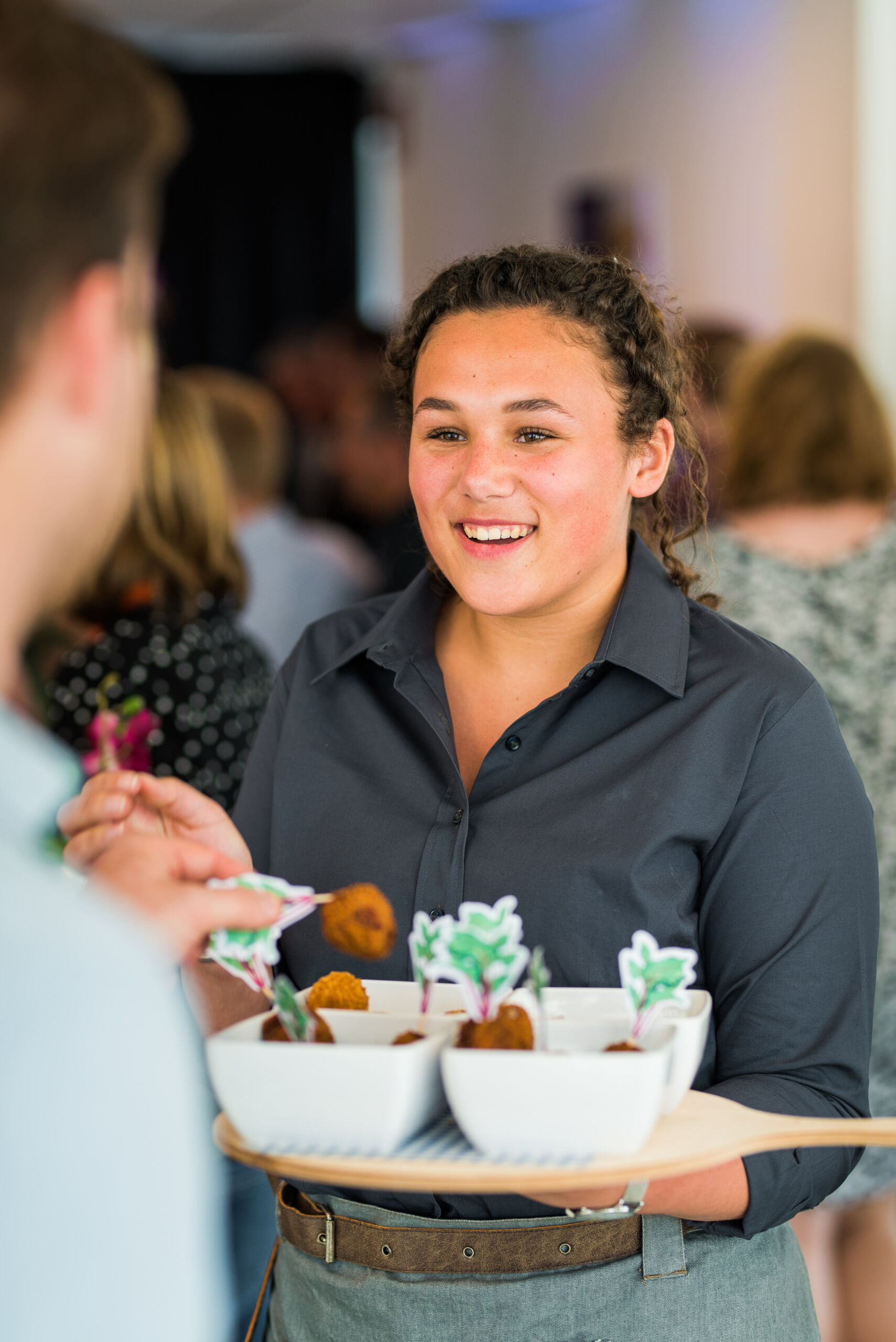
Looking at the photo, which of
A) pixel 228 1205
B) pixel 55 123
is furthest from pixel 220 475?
pixel 55 123

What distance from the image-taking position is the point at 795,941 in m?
1.23

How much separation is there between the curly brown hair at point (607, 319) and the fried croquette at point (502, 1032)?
2.10ft

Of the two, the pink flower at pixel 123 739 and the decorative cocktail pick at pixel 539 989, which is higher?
the decorative cocktail pick at pixel 539 989

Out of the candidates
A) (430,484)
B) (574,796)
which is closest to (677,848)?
(574,796)

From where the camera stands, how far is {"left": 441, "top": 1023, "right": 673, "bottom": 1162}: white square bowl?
0.88 meters

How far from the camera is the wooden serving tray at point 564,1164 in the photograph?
88 cm

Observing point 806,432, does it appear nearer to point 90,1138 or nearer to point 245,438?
point 245,438

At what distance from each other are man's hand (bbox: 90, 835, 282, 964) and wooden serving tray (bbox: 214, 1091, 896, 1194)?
0.15 meters

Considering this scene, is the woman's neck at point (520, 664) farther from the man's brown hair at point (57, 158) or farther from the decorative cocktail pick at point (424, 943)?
the man's brown hair at point (57, 158)

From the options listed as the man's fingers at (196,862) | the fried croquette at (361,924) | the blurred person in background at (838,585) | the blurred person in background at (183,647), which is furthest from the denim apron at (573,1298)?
the blurred person in background at (838,585)

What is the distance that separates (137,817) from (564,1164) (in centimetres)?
55

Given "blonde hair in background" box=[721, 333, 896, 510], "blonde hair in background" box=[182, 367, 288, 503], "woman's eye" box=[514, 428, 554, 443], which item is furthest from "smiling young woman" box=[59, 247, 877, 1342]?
"blonde hair in background" box=[182, 367, 288, 503]

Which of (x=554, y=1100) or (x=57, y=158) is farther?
(x=554, y=1100)

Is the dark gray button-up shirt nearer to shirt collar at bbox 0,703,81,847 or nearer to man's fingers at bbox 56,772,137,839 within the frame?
man's fingers at bbox 56,772,137,839
